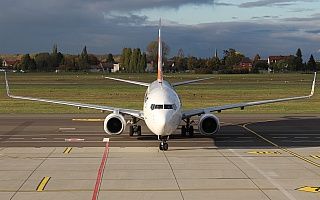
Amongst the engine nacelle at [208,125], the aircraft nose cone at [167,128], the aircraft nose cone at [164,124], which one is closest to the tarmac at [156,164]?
the engine nacelle at [208,125]

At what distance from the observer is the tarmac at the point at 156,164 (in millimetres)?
17469

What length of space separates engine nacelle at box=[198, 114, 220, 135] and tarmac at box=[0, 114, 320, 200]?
73 centimetres

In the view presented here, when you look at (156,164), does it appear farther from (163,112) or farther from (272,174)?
(272,174)

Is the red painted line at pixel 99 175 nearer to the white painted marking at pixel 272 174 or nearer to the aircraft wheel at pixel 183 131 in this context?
the aircraft wheel at pixel 183 131

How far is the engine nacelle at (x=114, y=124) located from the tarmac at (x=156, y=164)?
83cm

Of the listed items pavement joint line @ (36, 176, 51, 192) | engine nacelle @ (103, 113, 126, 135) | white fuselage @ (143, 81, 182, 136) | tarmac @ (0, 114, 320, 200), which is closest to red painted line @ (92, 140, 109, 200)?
tarmac @ (0, 114, 320, 200)

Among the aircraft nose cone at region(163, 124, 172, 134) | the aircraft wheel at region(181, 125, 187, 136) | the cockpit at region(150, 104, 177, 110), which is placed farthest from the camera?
the aircraft wheel at region(181, 125, 187, 136)

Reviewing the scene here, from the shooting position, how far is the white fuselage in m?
24.9

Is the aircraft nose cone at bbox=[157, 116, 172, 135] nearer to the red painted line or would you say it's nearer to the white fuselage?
the white fuselage

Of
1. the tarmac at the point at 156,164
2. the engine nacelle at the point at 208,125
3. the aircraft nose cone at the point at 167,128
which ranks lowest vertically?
the tarmac at the point at 156,164

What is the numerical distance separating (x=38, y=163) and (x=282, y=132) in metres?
19.0

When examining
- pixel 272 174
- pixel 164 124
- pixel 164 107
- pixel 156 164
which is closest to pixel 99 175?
pixel 156 164

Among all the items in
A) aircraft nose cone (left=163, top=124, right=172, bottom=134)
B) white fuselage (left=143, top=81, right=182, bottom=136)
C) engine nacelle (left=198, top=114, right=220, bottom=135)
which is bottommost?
engine nacelle (left=198, top=114, right=220, bottom=135)

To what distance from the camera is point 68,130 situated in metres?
35.4
